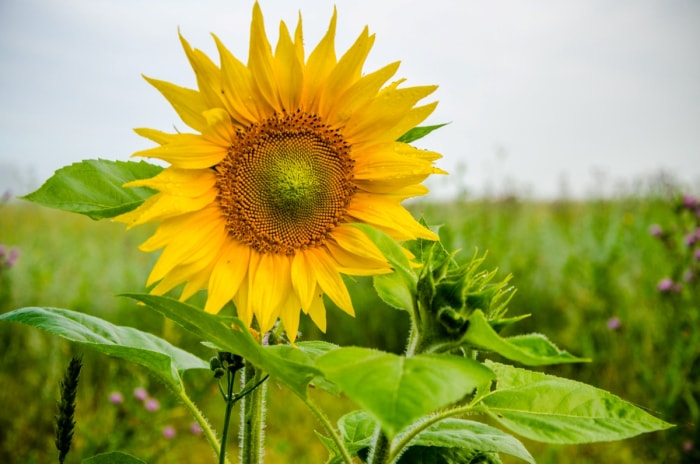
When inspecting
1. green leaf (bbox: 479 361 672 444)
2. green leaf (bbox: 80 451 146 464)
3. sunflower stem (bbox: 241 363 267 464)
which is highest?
green leaf (bbox: 479 361 672 444)

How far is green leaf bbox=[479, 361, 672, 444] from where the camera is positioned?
0.65 m

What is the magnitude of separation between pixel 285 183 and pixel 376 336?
2.65m

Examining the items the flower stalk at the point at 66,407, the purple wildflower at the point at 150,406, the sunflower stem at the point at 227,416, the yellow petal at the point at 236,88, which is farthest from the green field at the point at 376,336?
the yellow petal at the point at 236,88

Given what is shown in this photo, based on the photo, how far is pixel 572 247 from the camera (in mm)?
4227

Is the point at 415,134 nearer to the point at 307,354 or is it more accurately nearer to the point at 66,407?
the point at 307,354

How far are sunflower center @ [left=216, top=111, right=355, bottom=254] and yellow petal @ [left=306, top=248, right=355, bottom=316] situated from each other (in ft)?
0.06

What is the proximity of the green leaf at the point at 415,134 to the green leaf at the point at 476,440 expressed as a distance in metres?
0.36

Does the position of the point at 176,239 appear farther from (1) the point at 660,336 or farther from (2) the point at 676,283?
(1) the point at 660,336

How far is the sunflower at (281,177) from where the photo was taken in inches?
29.5

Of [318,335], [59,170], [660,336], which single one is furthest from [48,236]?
[59,170]

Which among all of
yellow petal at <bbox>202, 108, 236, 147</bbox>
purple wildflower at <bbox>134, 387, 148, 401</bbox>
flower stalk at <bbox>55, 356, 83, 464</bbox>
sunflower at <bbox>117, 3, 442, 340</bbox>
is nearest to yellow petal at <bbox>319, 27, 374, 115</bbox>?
sunflower at <bbox>117, 3, 442, 340</bbox>

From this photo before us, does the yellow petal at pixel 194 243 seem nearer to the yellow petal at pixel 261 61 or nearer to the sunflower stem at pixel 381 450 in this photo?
the yellow petal at pixel 261 61

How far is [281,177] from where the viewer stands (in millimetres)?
871

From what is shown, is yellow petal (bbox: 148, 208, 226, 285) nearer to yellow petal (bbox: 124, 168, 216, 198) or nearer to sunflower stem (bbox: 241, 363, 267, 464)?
yellow petal (bbox: 124, 168, 216, 198)
